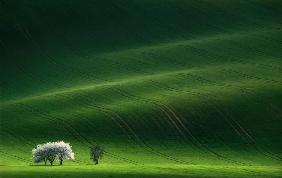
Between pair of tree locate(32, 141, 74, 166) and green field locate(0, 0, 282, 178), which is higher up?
green field locate(0, 0, 282, 178)

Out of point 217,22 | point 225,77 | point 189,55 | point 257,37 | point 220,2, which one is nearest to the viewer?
point 225,77

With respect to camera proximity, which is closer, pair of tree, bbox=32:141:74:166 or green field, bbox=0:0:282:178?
pair of tree, bbox=32:141:74:166

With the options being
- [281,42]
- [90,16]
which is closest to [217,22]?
[281,42]

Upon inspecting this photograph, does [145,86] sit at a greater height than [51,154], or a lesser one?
greater

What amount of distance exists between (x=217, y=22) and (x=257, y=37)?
14854 millimetres

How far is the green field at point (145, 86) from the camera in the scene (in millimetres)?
88750

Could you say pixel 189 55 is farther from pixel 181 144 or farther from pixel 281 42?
pixel 181 144

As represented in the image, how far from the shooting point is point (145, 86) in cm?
11406

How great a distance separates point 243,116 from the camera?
102m

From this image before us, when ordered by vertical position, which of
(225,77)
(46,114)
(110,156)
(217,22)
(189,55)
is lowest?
(110,156)

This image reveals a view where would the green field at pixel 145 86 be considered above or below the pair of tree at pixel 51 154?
above

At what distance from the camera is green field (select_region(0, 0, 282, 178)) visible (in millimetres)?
88750

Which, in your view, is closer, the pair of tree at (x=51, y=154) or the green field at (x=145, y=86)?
the pair of tree at (x=51, y=154)

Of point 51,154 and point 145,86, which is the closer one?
point 51,154
